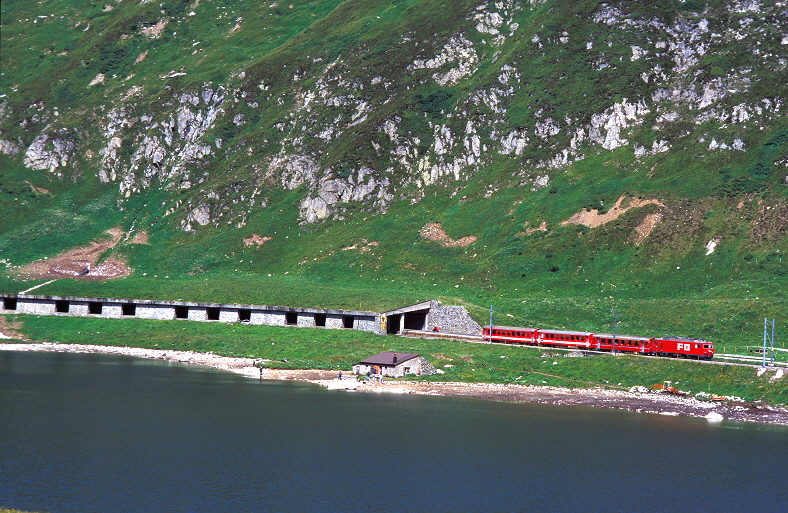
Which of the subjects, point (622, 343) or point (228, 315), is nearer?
point (622, 343)

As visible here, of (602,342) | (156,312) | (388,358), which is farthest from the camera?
(156,312)

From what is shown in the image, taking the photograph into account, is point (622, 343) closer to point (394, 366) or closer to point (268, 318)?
point (394, 366)

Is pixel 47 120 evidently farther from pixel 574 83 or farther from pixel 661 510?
pixel 661 510

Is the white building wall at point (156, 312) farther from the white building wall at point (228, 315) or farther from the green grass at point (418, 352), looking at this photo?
the white building wall at point (228, 315)

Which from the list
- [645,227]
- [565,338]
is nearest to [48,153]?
[645,227]

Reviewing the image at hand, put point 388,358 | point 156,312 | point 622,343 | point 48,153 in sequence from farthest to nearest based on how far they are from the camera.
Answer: point 48,153 → point 156,312 → point 622,343 → point 388,358

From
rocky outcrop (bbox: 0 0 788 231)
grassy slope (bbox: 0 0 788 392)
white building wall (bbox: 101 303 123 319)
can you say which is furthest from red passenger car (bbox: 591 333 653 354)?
white building wall (bbox: 101 303 123 319)

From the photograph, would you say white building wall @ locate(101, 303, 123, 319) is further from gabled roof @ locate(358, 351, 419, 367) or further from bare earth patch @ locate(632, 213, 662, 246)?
bare earth patch @ locate(632, 213, 662, 246)
